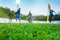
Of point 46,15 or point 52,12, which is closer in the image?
point 52,12

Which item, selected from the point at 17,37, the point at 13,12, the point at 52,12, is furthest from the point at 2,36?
the point at 13,12

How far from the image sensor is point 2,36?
92.3 inches

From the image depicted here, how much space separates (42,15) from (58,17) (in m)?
1.82

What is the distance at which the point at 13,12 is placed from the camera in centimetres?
1634

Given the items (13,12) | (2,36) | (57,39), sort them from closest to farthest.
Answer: (2,36) → (57,39) → (13,12)

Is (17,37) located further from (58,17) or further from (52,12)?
(58,17)

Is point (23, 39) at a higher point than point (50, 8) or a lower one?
lower

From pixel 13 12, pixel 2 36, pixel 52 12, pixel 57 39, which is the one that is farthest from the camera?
pixel 13 12

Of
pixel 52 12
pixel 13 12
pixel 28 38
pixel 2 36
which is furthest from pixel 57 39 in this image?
pixel 13 12

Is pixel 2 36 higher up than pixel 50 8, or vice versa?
pixel 50 8

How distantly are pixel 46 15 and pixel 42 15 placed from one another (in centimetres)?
125

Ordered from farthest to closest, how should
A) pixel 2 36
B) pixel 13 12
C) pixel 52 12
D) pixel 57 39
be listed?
1. pixel 13 12
2. pixel 52 12
3. pixel 57 39
4. pixel 2 36

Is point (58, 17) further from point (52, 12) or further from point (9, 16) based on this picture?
point (9, 16)

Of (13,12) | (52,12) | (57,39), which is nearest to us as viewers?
(57,39)
